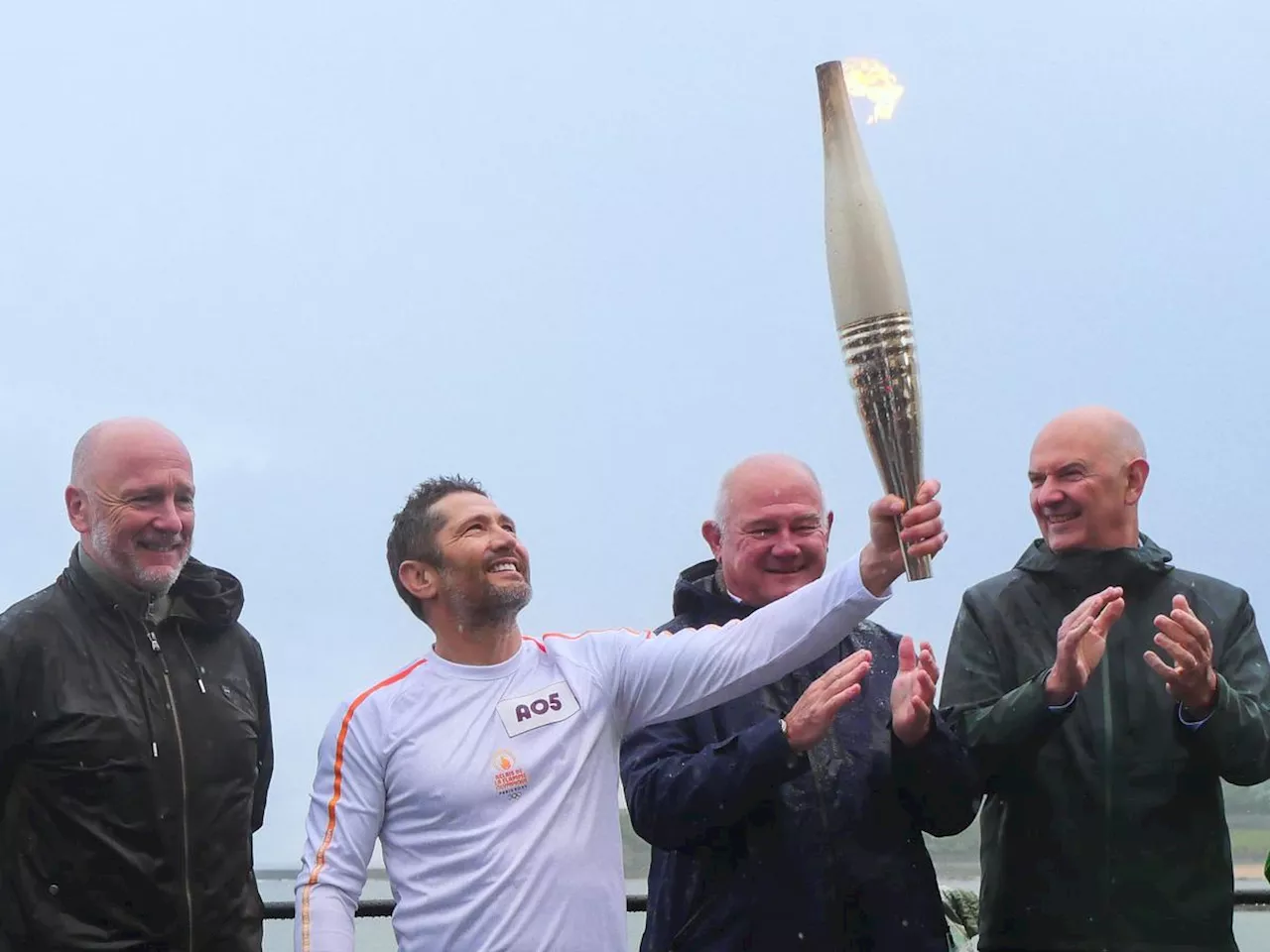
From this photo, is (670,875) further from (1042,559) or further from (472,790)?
(1042,559)

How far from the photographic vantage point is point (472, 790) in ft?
9.93

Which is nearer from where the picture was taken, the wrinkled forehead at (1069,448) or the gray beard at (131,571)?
the wrinkled forehead at (1069,448)

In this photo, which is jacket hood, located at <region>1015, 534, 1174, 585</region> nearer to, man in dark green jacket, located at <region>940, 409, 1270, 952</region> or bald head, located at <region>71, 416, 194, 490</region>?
man in dark green jacket, located at <region>940, 409, 1270, 952</region>

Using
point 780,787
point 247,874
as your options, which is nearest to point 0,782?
point 247,874

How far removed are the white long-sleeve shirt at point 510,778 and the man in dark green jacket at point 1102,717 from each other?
1.93 feet

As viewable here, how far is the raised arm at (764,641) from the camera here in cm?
274

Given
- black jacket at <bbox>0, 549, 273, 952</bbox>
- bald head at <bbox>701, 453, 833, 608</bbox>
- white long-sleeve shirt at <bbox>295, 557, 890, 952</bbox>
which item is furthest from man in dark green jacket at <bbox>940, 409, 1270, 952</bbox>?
black jacket at <bbox>0, 549, 273, 952</bbox>

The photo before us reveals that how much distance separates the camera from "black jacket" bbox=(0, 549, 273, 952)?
3.46 metres

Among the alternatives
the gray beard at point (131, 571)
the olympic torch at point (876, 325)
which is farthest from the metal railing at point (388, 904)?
the olympic torch at point (876, 325)

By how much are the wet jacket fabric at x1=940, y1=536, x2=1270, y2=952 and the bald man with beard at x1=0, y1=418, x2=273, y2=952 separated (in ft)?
5.52

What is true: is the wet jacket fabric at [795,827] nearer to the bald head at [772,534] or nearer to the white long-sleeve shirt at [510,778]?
the white long-sleeve shirt at [510,778]

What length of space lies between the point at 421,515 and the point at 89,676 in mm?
868

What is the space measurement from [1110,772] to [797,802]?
2.30 feet

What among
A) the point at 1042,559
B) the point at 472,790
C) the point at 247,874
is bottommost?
the point at 247,874
